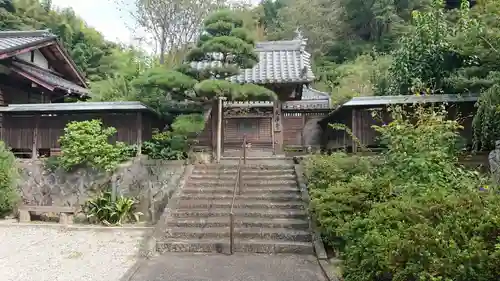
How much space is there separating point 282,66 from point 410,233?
38.9ft

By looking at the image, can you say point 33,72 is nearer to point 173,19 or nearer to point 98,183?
point 98,183

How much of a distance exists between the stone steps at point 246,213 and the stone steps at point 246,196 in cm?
58

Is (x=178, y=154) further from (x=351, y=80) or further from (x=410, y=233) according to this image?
(x=351, y=80)

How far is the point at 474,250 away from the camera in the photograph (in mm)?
3395

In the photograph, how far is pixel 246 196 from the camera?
9289 mm

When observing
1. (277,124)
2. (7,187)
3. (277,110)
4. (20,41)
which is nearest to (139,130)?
(7,187)

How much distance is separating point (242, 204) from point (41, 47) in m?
11.6

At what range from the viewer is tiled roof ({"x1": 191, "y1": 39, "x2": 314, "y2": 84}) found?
13.5m

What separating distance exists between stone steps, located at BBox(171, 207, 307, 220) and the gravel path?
3.53ft

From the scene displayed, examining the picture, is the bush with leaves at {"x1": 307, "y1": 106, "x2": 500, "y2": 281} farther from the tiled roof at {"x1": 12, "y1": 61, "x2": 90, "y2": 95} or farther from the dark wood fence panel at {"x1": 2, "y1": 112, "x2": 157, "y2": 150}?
the tiled roof at {"x1": 12, "y1": 61, "x2": 90, "y2": 95}

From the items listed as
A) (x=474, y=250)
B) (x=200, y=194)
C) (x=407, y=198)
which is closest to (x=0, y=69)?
(x=200, y=194)

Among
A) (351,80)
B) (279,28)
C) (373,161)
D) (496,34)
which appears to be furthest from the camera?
(279,28)

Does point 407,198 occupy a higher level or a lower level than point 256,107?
lower

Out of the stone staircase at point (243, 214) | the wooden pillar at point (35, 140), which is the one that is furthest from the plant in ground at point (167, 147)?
the wooden pillar at point (35, 140)
